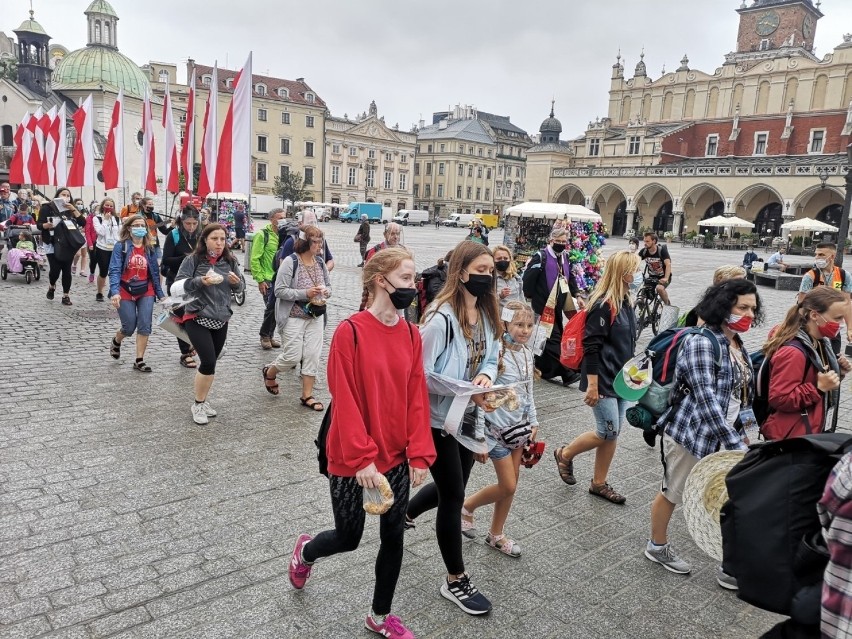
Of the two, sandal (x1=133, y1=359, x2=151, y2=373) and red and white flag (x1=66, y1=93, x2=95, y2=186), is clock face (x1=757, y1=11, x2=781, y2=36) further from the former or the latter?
sandal (x1=133, y1=359, x2=151, y2=373)

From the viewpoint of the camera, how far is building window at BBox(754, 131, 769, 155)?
60.1 metres

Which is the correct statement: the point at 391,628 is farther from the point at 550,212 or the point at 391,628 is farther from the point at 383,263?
the point at 550,212

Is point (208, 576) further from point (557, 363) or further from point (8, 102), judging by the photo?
point (8, 102)

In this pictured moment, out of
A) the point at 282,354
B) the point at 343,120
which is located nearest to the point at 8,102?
the point at 343,120

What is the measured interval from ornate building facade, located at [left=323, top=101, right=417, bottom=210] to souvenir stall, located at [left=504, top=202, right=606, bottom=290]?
65967 millimetres

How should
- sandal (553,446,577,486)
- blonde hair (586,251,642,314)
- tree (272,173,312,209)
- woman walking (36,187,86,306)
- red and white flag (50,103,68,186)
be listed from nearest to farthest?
blonde hair (586,251,642,314)
sandal (553,446,577,486)
woman walking (36,187,86,306)
red and white flag (50,103,68,186)
tree (272,173,312,209)

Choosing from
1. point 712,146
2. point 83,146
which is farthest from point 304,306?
point 712,146

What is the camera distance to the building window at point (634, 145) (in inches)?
2527

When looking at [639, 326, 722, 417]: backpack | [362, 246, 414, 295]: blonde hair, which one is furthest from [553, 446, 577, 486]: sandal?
[362, 246, 414, 295]: blonde hair

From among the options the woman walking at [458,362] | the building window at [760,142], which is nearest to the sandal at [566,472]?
the woman walking at [458,362]

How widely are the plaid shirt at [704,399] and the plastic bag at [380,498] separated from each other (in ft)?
6.24

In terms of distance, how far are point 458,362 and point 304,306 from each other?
11.7 ft

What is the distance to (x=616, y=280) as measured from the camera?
443 cm

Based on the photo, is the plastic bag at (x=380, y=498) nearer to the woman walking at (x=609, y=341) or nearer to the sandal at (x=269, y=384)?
the woman walking at (x=609, y=341)
